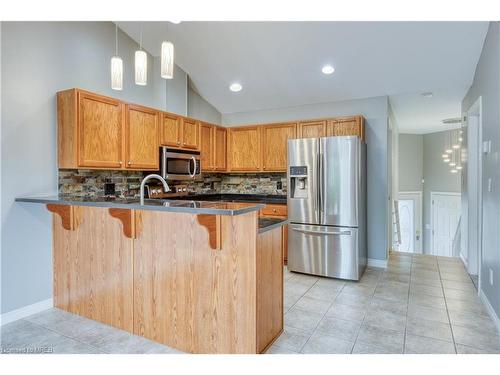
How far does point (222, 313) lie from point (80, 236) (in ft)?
5.22

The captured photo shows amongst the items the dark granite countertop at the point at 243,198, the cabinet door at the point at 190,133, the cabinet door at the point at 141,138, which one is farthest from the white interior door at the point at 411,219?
the cabinet door at the point at 141,138

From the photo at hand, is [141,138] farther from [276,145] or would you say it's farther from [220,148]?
[276,145]

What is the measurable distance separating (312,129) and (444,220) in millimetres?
5121

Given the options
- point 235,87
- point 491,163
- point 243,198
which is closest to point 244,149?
point 243,198

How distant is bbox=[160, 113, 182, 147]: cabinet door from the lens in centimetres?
395

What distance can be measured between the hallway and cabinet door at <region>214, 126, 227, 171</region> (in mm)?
2133

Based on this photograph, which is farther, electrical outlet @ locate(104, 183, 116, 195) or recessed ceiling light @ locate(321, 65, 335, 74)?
recessed ceiling light @ locate(321, 65, 335, 74)

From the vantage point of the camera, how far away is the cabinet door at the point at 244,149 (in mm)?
5027

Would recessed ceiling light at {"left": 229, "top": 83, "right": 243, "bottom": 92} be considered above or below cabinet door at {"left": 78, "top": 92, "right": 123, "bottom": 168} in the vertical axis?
above

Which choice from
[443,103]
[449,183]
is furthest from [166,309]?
[449,183]

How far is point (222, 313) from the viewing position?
2.08 meters

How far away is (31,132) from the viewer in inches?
113

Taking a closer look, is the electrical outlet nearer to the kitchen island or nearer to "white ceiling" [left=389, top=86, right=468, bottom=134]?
the kitchen island

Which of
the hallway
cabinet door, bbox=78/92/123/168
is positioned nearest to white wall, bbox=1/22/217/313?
cabinet door, bbox=78/92/123/168
